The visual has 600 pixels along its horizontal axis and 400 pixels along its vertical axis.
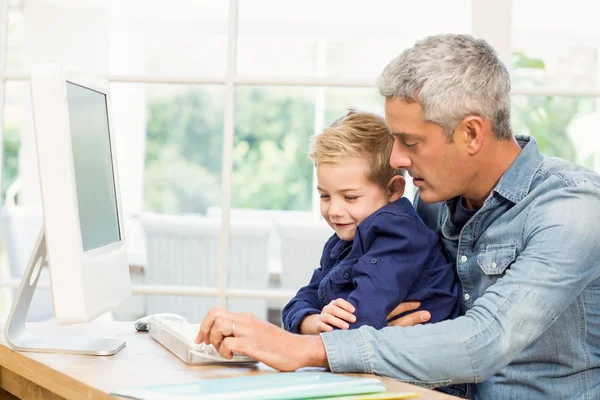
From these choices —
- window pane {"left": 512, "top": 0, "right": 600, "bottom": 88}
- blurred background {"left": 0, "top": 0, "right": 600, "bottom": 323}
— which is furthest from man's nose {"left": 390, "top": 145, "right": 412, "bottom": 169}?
window pane {"left": 512, "top": 0, "right": 600, "bottom": 88}

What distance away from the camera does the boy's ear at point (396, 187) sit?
→ 161 centimetres

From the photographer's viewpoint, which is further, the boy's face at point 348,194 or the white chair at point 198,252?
the white chair at point 198,252

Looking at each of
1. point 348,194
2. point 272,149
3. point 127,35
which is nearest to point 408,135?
point 348,194

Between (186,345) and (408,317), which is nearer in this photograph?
(186,345)

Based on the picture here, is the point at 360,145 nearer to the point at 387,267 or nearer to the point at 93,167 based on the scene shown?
the point at 387,267

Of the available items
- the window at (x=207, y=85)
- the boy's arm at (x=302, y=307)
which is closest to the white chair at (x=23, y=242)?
the window at (x=207, y=85)

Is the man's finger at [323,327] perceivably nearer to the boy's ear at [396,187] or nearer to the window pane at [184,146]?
the boy's ear at [396,187]

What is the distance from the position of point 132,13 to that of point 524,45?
5.52 meters

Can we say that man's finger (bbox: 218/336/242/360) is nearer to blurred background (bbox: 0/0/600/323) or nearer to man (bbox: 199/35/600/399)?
man (bbox: 199/35/600/399)

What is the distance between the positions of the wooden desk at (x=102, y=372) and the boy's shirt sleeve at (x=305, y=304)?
10.7 inches

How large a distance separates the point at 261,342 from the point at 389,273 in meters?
0.32

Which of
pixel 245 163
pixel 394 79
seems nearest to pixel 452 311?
pixel 394 79

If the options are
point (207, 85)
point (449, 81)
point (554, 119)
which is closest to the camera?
point (449, 81)

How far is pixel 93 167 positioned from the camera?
4.60ft
